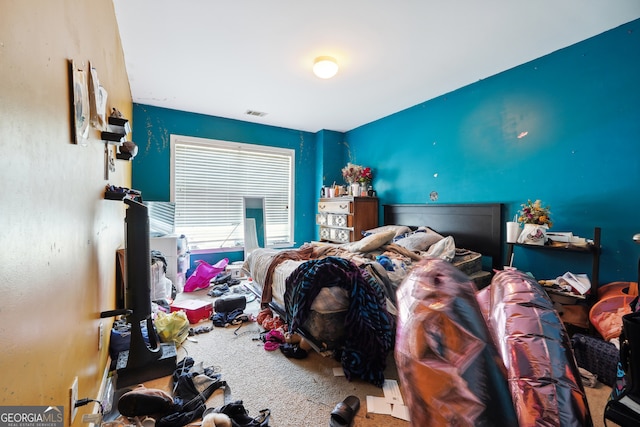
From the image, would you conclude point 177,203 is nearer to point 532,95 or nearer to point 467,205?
point 467,205

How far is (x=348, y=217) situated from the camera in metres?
4.11

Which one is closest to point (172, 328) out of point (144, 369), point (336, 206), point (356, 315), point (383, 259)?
point (144, 369)

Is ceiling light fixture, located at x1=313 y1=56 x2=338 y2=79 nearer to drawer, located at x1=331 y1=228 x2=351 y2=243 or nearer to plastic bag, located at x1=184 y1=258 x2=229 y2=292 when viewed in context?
drawer, located at x1=331 y1=228 x2=351 y2=243

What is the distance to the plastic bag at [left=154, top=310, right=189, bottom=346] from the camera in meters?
2.15

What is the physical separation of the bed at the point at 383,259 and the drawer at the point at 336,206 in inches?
33.3

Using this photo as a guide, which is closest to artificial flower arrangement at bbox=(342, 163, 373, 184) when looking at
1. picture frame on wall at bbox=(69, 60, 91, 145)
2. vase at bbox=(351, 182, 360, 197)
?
vase at bbox=(351, 182, 360, 197)

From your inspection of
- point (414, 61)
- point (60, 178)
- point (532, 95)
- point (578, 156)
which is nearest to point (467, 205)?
point (578, 156)

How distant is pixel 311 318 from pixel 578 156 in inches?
103

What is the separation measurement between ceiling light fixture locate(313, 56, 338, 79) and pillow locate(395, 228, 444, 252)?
6.57ft

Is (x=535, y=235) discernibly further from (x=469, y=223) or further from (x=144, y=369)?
(x=144, y=369)

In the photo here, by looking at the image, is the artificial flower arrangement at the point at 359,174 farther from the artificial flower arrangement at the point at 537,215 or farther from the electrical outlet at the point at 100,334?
the electrical outlet at the point at 100,334

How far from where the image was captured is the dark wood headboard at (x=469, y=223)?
278 cm

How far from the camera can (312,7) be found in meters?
1.92

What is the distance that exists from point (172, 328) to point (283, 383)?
110 cm
